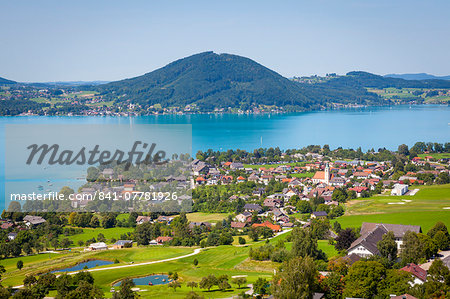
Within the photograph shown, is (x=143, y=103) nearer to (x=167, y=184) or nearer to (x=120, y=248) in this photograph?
(x=167, y=184)

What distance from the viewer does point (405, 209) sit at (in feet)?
77.0

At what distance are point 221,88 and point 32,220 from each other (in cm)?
11657

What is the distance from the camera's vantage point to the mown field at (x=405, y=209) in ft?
68.2

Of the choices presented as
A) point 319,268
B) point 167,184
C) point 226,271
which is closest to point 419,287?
point 319,268

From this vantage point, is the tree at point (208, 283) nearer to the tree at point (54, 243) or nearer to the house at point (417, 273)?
the house at point (417, 273)

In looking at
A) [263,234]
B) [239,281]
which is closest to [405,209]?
[263,234]

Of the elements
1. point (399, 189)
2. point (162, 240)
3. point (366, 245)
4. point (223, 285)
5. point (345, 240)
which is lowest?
point (162, 240)

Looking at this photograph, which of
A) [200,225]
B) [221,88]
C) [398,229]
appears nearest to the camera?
[398,229]

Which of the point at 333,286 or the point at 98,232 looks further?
the point at 98,232

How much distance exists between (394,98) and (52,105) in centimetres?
10332

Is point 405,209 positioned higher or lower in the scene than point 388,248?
lower

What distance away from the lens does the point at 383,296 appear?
38.0 feet

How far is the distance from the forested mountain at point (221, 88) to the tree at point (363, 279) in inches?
4253

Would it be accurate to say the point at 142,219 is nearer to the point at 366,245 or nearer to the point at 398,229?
the point at 366,245
